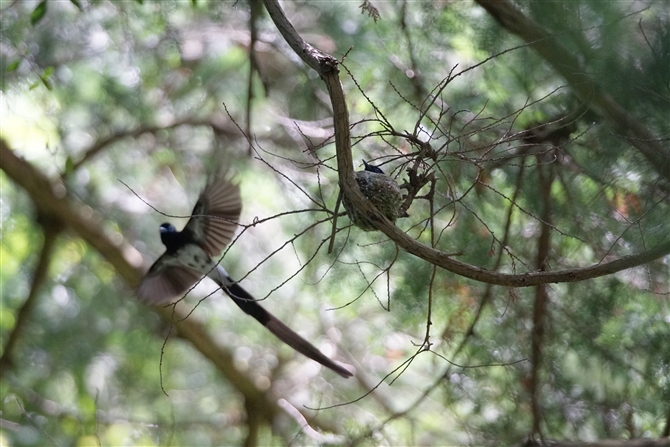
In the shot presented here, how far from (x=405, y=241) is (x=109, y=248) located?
2.34m

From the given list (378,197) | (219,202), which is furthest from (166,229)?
(378,197)

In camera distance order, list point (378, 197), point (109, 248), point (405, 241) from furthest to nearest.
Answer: point (109, 248) < point (378, 197) < point (405, 241)

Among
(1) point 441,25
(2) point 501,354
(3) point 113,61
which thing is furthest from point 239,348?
(1) point 441,25

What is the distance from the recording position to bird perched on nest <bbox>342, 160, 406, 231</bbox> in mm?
1599

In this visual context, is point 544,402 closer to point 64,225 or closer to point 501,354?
point 501,354

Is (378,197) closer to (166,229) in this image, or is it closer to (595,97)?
(595,97)

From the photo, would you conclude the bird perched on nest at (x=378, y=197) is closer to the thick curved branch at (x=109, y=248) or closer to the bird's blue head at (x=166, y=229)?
the bird's blue head at (x=166, y=229)

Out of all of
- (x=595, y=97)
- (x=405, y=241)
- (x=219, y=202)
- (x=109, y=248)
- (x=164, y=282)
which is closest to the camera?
(x=405, y=241)

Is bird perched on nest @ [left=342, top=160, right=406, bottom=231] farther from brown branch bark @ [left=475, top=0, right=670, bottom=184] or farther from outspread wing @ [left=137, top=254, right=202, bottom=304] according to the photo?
outspread wing @ [left=137, top=254, right=202, bottom=304]

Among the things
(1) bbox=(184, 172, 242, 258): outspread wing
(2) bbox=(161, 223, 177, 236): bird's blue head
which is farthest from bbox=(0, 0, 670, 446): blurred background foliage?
(2) bbox=(161, 223, 177, 236): bird's blue head

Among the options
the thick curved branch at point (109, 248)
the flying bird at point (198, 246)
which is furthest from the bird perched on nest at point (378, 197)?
the thick curved branch at point (109, 248)

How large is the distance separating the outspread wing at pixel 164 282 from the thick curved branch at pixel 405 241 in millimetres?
1502

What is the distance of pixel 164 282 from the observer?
2896 millimetres

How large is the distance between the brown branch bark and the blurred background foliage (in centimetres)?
4
